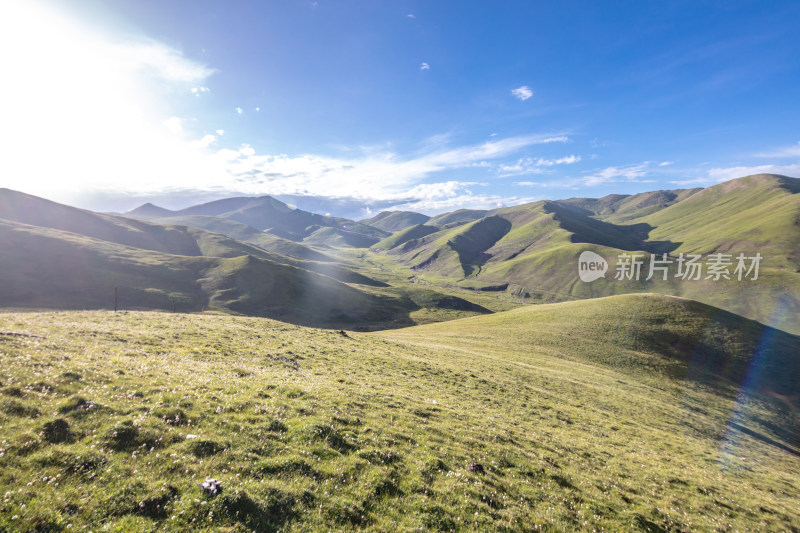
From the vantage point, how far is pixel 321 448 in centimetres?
1330

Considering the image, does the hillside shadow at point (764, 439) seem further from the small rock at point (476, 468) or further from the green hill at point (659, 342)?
the small rock at point (476, 468)

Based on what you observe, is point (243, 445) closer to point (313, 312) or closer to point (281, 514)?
point (281, 514)

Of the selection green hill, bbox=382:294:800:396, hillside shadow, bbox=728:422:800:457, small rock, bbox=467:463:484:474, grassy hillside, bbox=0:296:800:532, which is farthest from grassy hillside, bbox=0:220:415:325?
small rock, bbox=467:463:484:474

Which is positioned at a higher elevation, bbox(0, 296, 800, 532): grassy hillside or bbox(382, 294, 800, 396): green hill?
bbox(0, 296, 800, 532): grassy hillside

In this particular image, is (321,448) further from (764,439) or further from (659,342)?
(659,342)

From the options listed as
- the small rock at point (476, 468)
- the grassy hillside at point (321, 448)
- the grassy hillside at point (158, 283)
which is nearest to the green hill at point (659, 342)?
the grassy hillside at point (321, 448)

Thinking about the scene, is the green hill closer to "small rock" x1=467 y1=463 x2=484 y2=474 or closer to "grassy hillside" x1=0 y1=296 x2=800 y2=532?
"grassy hillside" x1=0 y1=296 x2=800 y2=532

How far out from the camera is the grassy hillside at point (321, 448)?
9242 mm

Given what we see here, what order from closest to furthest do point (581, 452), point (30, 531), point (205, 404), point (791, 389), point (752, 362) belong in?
point (30, 531) → point (205, 404) → point (581, 452) → point (791, 389) → point (752, 362)

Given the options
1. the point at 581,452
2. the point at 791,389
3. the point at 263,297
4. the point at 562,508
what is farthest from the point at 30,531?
the point at 263,297

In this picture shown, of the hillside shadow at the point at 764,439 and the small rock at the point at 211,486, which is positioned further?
the hillside shadow at the point at 764,439

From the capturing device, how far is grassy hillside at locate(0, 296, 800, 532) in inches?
364

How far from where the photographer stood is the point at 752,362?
64.9 meters

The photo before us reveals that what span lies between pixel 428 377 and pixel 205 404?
22.6 meters
